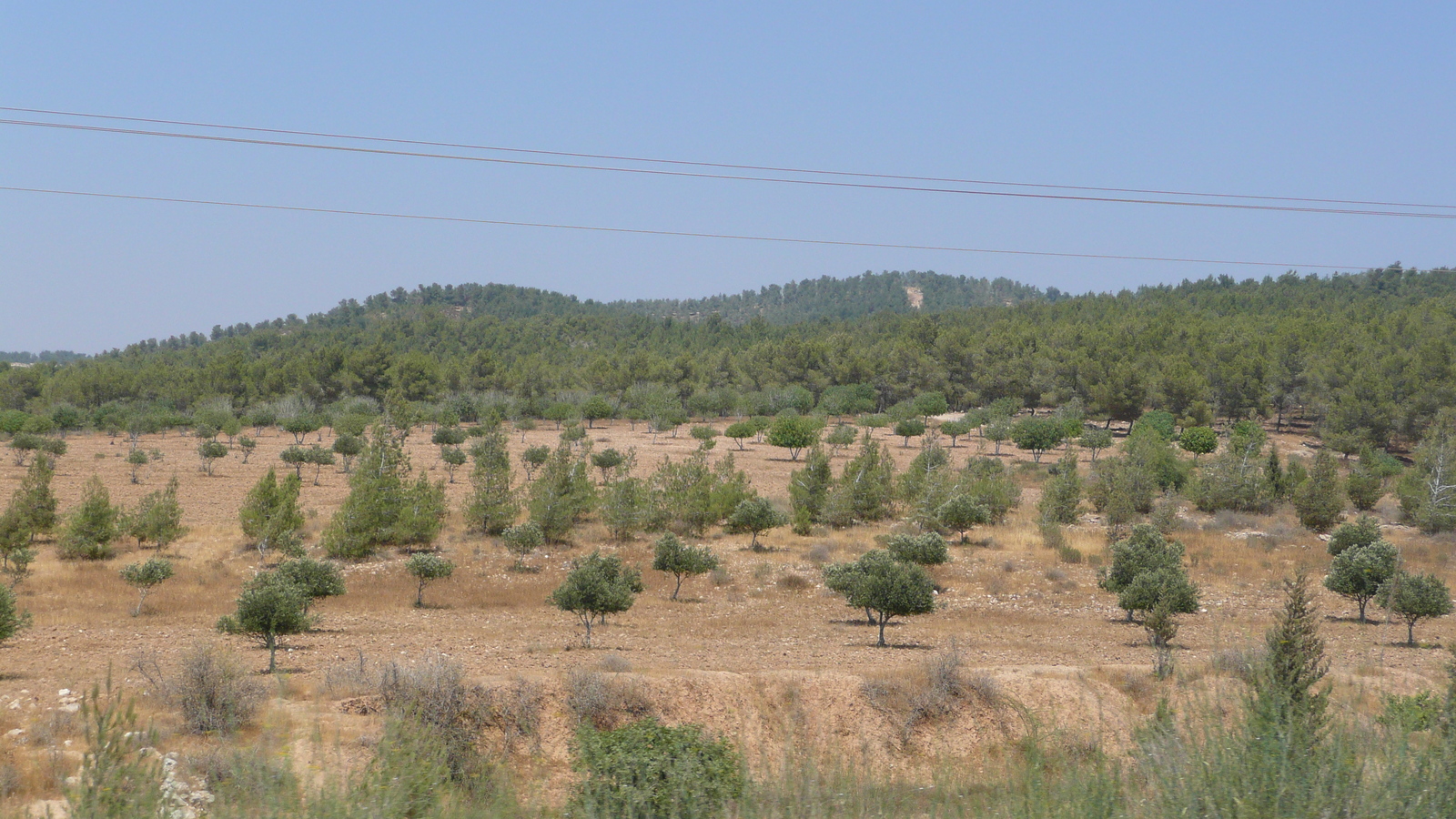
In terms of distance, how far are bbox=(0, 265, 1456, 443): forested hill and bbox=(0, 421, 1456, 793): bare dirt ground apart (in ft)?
86.9

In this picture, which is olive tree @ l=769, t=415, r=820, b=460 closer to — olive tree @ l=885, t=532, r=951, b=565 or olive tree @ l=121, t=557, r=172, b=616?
olive tree @ l=885, t=532, r=951, b=565

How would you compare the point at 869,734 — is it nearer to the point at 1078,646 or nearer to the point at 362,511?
the point at 1078,646

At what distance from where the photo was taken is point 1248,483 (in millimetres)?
38656

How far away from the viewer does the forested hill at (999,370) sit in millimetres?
60594

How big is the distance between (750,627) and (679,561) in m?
4.28

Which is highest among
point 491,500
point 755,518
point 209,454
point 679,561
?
point 209,454

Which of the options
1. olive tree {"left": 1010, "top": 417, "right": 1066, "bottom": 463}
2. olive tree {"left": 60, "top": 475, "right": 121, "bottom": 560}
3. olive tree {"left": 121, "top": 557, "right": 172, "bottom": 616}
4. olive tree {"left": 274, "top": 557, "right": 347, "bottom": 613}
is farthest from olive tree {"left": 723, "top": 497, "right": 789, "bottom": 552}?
olive tree {"left": 1010, "top": 417, "right": 1066, "bottom": 463}

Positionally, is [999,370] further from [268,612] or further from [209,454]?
[268,612]

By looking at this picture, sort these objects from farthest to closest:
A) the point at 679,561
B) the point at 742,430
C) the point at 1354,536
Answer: the point at 742,430 → the point at 1354,536 → the point at 679,561

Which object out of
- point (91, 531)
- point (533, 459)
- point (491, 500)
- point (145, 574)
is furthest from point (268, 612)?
point (533, 459)

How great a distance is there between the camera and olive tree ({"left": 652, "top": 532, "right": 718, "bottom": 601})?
25.3 metres

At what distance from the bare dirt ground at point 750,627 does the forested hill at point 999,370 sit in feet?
86.9

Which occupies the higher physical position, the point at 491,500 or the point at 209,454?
the point at 209,454

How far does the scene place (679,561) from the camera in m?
25.3
